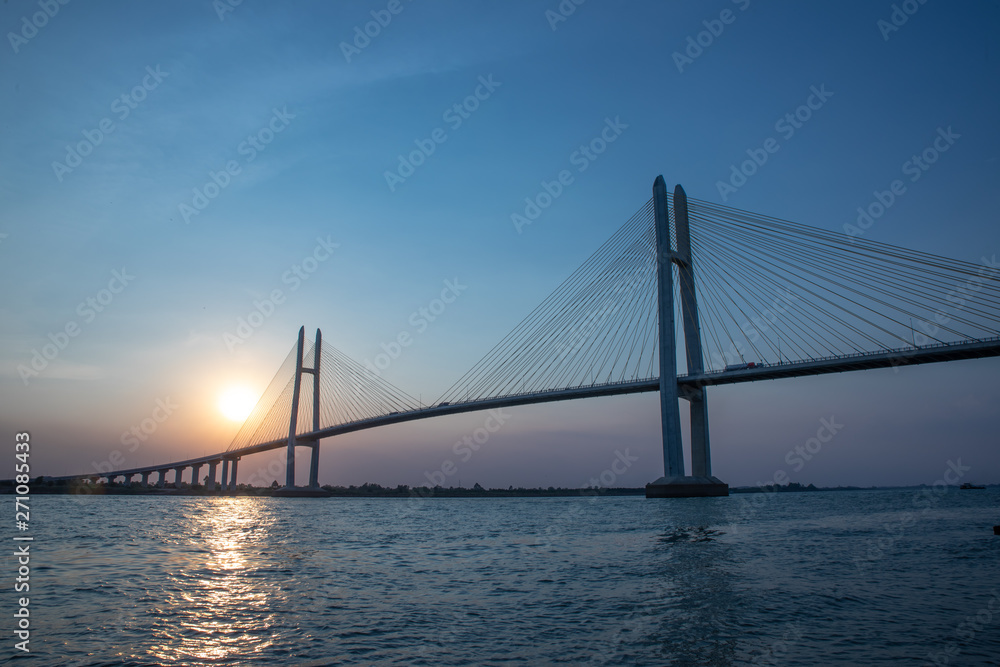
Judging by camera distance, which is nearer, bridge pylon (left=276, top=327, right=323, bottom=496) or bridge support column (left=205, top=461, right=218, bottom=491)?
bridge pylon (left=276, top=327, right=323, bottom=496)

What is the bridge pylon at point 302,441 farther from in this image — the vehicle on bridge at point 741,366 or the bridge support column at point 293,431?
the vehicle on bridge at point 741,366

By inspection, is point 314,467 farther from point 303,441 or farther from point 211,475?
point 211,475

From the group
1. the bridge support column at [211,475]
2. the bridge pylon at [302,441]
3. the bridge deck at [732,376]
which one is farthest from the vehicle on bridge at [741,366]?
the bridge support column at [211,475]

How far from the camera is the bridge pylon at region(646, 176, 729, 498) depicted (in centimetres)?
4088

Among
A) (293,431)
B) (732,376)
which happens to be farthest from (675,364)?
(293,431)

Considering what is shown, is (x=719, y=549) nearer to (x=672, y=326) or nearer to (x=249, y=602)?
(x=249, y=602)

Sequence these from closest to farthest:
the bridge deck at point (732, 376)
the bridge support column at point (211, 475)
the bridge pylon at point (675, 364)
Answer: the bridge deck at point (732, 376), the bridge pylon at point (675, 364), the bridge support column at point (211, 475)

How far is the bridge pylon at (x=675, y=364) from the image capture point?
4088 centimetres

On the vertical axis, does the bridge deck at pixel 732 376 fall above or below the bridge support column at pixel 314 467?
above

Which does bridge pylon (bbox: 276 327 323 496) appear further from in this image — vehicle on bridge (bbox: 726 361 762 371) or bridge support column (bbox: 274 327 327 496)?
vehicle on bridge (bbox: 726 361 762 371)

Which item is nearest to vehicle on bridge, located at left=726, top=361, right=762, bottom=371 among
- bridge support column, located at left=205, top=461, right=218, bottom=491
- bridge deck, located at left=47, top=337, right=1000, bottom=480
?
bridge deck, located at left=47, top=337, right=1000, bottom=480

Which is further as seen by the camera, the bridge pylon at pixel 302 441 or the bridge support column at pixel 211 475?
the bridge support column at pixel 211 475

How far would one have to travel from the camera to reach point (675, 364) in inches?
1631

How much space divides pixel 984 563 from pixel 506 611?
1142cm
